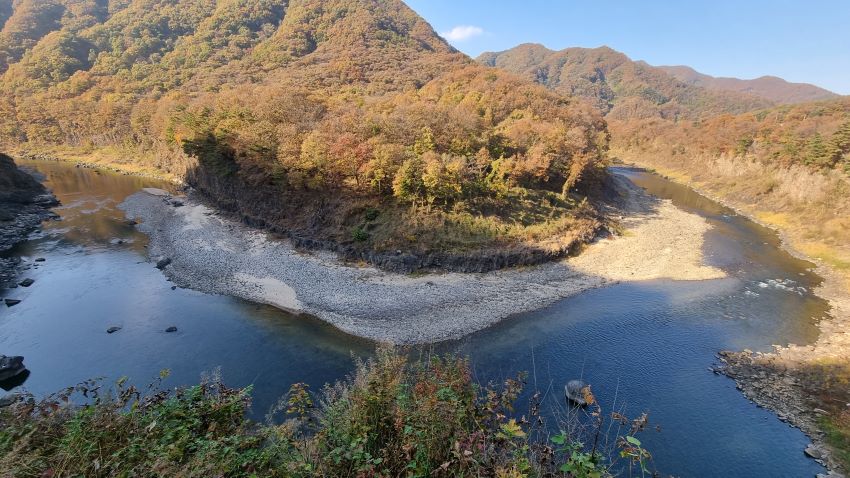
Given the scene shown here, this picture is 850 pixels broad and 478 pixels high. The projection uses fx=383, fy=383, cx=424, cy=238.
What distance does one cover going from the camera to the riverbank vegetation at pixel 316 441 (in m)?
5.96

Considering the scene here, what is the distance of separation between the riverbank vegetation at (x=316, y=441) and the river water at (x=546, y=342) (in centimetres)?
1000

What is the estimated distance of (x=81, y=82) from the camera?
9719 cm

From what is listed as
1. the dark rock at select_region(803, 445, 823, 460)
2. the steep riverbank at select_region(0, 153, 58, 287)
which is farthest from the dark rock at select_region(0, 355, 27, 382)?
the dark rock at select_region(803, 445, 823, 460)

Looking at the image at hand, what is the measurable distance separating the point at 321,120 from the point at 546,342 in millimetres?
34265

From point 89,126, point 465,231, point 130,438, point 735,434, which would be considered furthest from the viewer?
point 89,126

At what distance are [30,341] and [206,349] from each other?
1040cm

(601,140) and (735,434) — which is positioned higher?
(601,140)

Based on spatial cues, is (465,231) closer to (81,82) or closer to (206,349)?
(206,349)

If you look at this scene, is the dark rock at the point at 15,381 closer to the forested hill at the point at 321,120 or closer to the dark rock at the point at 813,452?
the forested hill at the point at 321,120

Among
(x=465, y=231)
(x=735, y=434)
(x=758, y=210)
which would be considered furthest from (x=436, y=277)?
(x=758, y=210)

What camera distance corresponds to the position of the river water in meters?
17.3

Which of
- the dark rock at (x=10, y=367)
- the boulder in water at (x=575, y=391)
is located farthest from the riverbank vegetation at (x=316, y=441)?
the dark rock at (x=10, y=367)

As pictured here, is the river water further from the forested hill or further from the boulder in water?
the forested hill

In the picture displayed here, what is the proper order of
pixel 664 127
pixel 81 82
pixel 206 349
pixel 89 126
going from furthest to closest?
1. pixel 664 127
2. pixel 81 82
3. pixel 89 126
4. pixel 206 349
